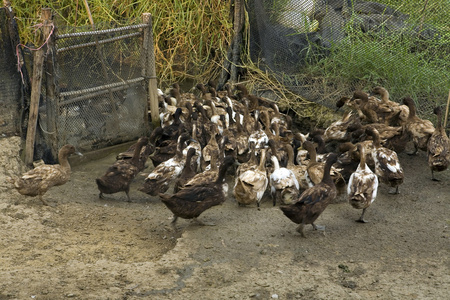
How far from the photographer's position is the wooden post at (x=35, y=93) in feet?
27.0

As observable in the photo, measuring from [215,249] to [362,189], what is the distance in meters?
2.13

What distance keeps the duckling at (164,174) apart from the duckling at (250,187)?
1.00 metres

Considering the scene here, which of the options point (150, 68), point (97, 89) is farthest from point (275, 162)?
point (97, 89)

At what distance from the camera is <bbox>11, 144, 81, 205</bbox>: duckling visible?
7.55 metres

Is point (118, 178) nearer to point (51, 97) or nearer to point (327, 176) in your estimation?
point (51, 97)

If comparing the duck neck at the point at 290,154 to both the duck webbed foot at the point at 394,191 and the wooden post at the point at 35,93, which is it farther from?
the wooden post at the point at 35,93

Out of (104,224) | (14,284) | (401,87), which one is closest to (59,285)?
(14,284)

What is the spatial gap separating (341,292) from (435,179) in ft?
13.0

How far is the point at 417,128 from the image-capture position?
9.30 m

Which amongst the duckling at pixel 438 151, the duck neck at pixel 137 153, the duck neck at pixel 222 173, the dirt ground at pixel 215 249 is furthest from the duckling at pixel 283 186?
the duckling at pixel 438 151

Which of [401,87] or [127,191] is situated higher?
[401,87]

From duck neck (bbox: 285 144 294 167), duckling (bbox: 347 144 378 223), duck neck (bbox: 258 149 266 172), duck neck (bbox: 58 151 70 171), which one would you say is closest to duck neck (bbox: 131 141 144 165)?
duck neck (bbox: 58 151 70 171)

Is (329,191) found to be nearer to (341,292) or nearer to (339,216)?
(339,216)

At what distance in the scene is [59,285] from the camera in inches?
215
